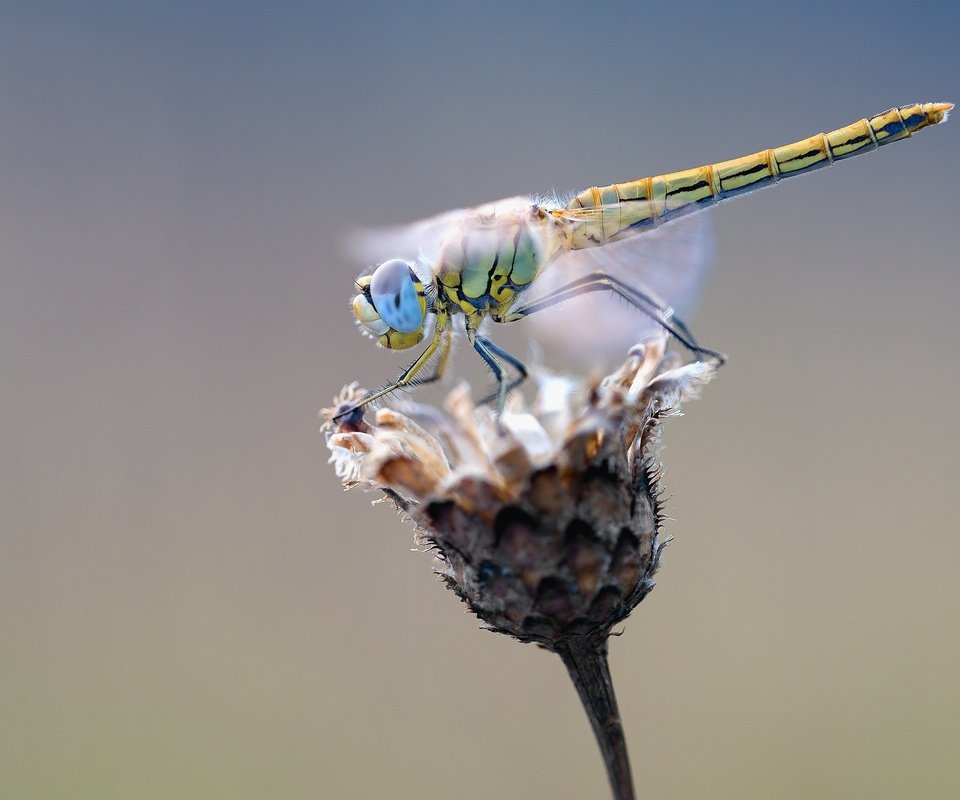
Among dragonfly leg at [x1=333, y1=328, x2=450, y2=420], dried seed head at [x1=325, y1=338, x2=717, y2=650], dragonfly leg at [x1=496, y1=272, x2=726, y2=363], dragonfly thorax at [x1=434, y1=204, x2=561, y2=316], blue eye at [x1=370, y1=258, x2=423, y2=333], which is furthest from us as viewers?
dragonfly thorax at [x1=434, y1=204, x2=561, y2=316]

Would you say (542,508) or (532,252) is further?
(532,252)

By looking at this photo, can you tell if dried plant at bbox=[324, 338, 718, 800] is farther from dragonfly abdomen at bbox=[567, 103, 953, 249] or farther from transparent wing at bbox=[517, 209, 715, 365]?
dragonfly abdomen at bbox=[567, 103, 953, 249]

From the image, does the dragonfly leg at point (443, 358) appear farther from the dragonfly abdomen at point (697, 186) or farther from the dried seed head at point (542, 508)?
the dried seed head at point (542, 508)

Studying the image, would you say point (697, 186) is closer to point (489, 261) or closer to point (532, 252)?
point (532, 252)

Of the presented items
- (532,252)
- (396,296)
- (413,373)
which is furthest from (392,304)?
(532,252)

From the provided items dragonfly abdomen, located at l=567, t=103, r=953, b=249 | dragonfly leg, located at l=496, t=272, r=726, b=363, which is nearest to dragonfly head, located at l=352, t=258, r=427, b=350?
dragonfly leg, located at l=496, t=272, r=726, b=363

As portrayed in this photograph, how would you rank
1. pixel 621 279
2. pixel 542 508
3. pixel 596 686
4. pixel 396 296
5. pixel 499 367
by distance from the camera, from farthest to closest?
1. pixel 621 279
2. pixel 396 296
3. pixel 499 367
4. pixel 596 686
5. pixel 542 508

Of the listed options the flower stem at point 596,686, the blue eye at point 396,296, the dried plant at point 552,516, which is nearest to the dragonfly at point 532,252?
the blue eye at point 396,296

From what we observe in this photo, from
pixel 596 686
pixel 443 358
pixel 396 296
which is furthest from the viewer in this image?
pixel 443 358
